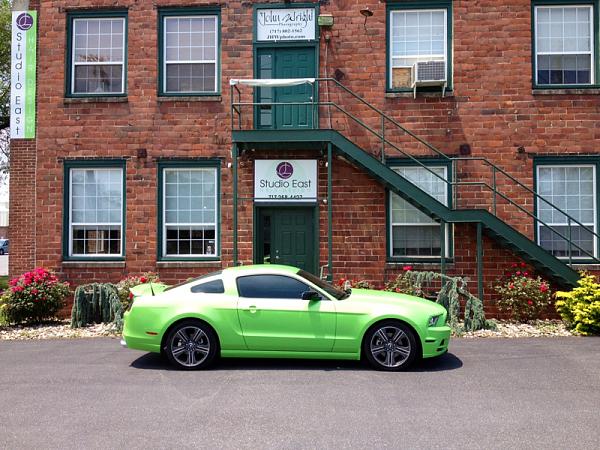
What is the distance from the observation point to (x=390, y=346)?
765cm

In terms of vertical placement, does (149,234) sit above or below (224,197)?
below

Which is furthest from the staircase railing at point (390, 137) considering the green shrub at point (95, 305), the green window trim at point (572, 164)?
the green shrub at point (95, 305)

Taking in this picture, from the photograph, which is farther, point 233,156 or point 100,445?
point 233,156

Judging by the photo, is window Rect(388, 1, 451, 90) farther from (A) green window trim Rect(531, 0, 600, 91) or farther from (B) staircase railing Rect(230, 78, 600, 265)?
(A) green window trim Rect(531, 0, 600, 91)

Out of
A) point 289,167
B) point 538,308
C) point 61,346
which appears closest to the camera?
point 61,346

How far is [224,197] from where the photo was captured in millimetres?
12977

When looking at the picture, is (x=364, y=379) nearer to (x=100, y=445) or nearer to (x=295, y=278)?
(x=295, y=278)

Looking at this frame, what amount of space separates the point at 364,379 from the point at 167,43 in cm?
929

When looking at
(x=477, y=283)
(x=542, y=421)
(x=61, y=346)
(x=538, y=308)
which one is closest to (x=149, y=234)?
(x=61, y=346)

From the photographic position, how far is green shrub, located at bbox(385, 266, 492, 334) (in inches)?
416

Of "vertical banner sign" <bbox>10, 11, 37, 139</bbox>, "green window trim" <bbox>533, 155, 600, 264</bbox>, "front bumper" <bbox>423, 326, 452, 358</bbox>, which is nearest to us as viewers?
"front bumper" <bbox>423, 326, 452, 358</bbox>

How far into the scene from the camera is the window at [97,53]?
13.4 meters

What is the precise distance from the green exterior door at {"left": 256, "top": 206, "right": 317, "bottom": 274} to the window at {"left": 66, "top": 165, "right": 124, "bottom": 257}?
3.17 metres

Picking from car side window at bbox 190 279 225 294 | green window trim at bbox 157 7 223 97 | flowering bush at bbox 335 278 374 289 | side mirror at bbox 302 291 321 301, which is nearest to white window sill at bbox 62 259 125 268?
green window trim at bbox 157 7 223 97
